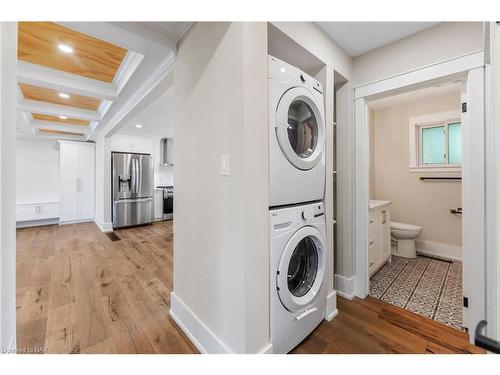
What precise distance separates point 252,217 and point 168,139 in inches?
218

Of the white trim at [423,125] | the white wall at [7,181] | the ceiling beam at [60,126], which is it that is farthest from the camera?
the ceiling beam at [60,126]

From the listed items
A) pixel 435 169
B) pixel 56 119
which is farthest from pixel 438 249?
pixel 56 119

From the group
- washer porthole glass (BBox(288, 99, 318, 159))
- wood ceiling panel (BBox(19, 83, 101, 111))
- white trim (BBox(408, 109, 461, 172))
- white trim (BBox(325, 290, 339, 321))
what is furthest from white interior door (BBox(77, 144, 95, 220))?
white trim (BBox(408, 109, 461, 172))

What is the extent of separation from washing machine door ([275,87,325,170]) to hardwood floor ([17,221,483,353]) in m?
1.31

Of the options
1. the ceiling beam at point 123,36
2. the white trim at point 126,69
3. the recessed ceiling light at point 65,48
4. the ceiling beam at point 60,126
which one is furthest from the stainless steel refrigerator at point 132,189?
the ceiling beam at point 123,36

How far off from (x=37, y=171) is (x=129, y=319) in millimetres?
5854

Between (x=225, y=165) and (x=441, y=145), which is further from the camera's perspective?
(x=441, y=145)

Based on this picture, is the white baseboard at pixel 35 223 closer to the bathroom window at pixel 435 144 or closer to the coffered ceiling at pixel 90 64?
the coffered ceiling at pixel 90 64

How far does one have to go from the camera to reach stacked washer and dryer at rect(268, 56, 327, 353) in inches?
50.1

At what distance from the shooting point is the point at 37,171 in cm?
531

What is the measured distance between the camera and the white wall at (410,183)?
308 cm

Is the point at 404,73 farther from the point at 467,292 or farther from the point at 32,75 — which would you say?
the point at 32,75

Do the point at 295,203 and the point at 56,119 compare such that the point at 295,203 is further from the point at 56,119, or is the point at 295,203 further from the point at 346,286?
the point at 56,119
